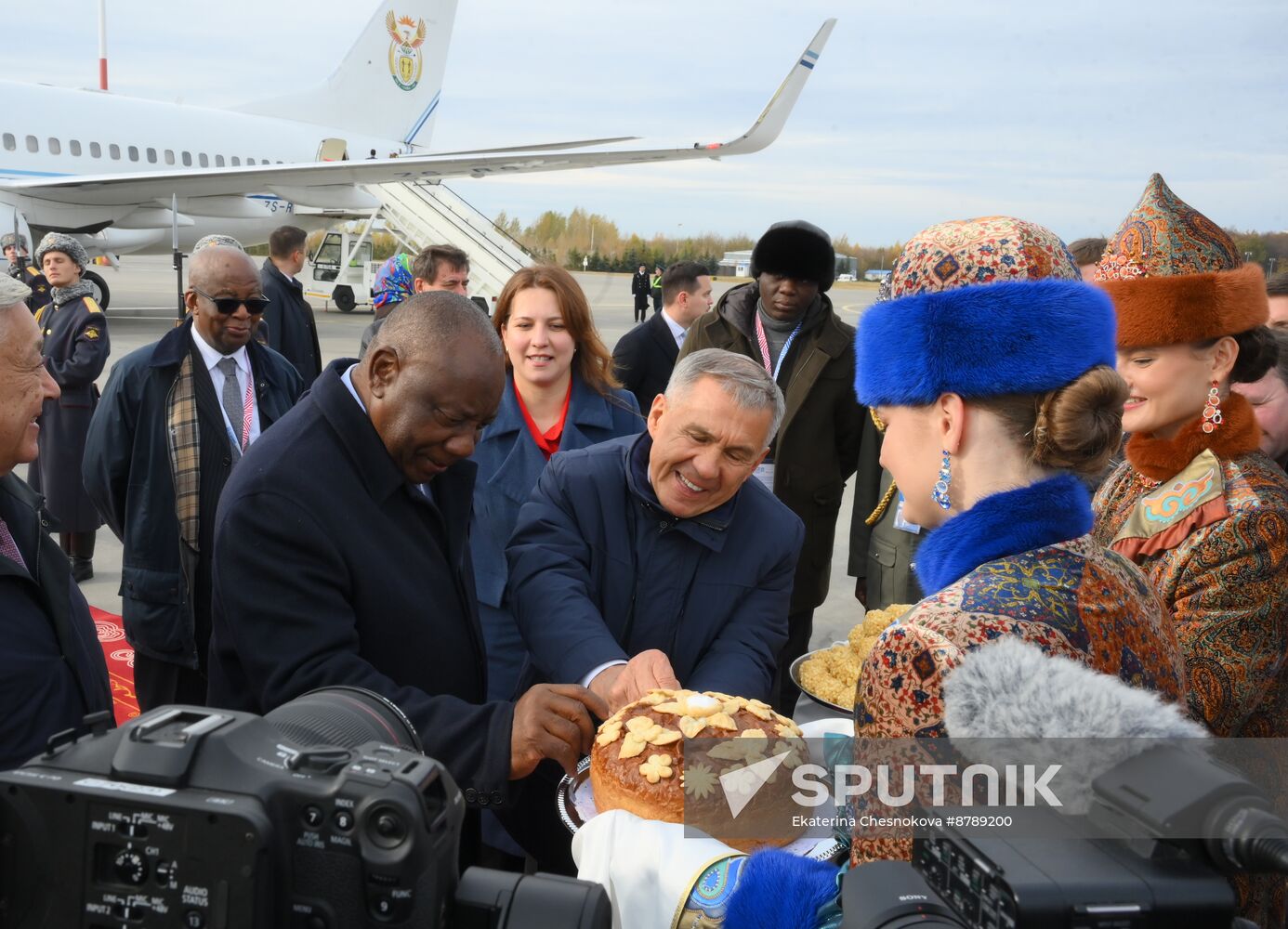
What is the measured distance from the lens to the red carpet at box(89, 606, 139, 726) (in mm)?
4531

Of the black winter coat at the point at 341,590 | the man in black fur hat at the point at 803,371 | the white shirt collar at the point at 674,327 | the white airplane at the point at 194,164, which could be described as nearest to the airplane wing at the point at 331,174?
the white airplane at the point at 194,164

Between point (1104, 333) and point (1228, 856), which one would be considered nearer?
point (1228, 856)

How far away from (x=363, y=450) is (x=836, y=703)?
4.44 ft

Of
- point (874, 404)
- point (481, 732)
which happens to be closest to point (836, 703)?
point (481, 732)

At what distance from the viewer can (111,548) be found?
22.3 feet

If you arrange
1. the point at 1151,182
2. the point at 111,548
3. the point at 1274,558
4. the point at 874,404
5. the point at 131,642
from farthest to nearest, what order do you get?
the point at 111,548 → the point at 131,642 → the point at 1151,182 → the point at 1274,558 → the point at 874,404

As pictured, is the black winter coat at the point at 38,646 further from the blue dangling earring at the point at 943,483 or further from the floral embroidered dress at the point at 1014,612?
the blue dangling earring at the point at 943,483

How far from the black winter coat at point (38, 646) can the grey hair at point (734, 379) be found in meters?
1.44

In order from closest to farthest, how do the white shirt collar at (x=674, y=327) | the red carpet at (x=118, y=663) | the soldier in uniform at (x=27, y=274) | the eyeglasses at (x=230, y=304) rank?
the eyeglasses at (x=230, y=304), the red carpet at (x=118, y=663), the white shirt collar at (x=674, y=327), the soldier in uniform at (x=27, y=274)

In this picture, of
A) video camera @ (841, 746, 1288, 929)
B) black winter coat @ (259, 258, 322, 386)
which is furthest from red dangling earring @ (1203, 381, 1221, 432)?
black winter coat @ (259, 258, 322, 386)

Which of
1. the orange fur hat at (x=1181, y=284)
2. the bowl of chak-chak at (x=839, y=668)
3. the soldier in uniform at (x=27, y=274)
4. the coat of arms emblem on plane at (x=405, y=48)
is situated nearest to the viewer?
the orange fur hat at (x=1181, y=284)

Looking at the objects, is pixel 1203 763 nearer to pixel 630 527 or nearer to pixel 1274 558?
pixel 1274 558

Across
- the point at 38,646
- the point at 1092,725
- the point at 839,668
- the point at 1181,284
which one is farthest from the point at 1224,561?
the point at 38,646

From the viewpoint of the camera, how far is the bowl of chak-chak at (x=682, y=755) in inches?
73.5
